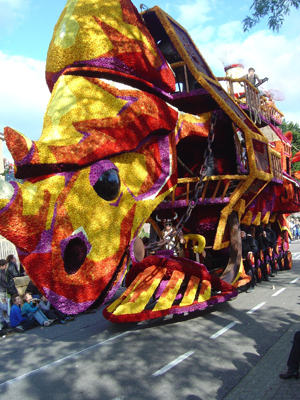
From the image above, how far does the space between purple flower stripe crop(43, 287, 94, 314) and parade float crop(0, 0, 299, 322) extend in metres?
0.01

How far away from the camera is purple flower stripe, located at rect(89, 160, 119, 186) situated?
4730 mm

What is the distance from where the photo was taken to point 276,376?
164 inches

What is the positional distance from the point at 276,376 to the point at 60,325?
5.17m

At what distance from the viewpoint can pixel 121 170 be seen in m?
5.23

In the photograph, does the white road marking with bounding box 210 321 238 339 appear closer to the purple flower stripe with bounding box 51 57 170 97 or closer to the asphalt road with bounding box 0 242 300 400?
the asphalt road with bounding box 0 242 300 400

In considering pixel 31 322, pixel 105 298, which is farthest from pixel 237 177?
pixel 31 322

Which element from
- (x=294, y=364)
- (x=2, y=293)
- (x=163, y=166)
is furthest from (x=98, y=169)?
(x=2, y=293)

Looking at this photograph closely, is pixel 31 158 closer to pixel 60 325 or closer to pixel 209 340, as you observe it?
pixel 209 340

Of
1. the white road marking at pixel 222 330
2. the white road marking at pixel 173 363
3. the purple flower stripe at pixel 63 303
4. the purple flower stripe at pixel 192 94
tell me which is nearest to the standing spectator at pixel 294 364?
the white road marking at pixel 173 363

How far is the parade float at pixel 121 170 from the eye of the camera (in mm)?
4375

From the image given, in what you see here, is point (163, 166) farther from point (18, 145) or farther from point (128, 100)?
point (18, 145)

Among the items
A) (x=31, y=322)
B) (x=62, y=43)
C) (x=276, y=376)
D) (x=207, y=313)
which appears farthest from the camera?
(x=31, y=322)

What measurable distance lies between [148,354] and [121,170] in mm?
2575

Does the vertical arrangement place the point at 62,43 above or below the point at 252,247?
above
